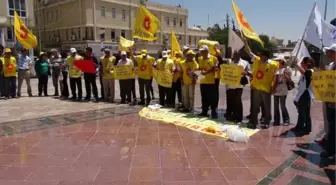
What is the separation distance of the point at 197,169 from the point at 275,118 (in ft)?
11.5

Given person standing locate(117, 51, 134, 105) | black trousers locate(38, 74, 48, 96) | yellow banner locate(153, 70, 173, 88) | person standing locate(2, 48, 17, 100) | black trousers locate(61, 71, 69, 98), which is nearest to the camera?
yellow banner locate(153, 70, 173, 88)

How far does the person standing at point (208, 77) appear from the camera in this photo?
25.0ft

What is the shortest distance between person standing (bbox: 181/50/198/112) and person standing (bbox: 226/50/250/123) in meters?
1.09

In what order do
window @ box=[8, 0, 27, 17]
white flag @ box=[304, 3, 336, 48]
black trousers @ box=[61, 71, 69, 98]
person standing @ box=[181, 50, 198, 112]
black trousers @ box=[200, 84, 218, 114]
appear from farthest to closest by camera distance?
window @ box=[8, 0, 27, 17] < black trousers @ box=[61, 71, 69, 98] < person standing @ box=[181, 50, 198, 112] < black trousers @ box=[200, 84, 218, 114] < white flag @ box=[304, 3, 336, 48]

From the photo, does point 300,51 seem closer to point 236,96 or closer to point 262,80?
point 262,80

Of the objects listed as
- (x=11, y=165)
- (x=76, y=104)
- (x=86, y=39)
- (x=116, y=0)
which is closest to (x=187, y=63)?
(x=76, y=104)

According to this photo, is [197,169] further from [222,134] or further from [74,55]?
[74,55]

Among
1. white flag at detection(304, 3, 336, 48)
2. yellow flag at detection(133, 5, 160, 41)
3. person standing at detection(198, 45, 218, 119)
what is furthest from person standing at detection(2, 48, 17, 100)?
white flag at detection(304, 3, 336, 48)

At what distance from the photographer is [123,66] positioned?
9.49 meters

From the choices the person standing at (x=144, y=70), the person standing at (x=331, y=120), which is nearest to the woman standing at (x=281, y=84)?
the person standing at (x=331, y=120)

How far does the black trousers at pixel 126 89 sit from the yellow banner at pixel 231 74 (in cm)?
348

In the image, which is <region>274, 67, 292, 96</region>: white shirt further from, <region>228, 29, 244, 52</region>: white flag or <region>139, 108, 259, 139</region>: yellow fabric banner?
<region>139, 108, 259, 139</region>: yellow fabric banner

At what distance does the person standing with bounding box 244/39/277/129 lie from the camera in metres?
6.58

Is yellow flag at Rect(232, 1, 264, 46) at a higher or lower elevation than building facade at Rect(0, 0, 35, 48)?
lower
